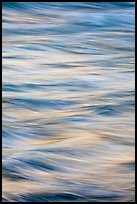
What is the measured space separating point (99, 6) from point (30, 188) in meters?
2.64

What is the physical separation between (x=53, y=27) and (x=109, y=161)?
1.82 m

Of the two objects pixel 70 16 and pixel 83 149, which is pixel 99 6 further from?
pixel 83 149

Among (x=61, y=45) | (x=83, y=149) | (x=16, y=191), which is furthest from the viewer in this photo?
(x=61, y=45)

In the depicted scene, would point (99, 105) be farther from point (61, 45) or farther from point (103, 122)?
point (61, 45)

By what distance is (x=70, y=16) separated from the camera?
4.66 meters

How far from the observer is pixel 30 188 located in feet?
8.81

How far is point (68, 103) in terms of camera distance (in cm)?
399

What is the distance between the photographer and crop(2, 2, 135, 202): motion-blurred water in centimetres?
289

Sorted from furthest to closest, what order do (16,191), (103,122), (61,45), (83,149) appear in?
(61,45)
(103,122)
(83,149)
(16,191)

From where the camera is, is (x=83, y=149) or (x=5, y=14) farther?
(x=5, y=14)

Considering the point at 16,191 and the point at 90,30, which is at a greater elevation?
the point at 90,30

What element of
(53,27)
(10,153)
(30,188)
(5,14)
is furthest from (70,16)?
(30,188)

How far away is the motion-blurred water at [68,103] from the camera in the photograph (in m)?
2.89

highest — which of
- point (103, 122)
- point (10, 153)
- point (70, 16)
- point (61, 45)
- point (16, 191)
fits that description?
point (70, 16)
